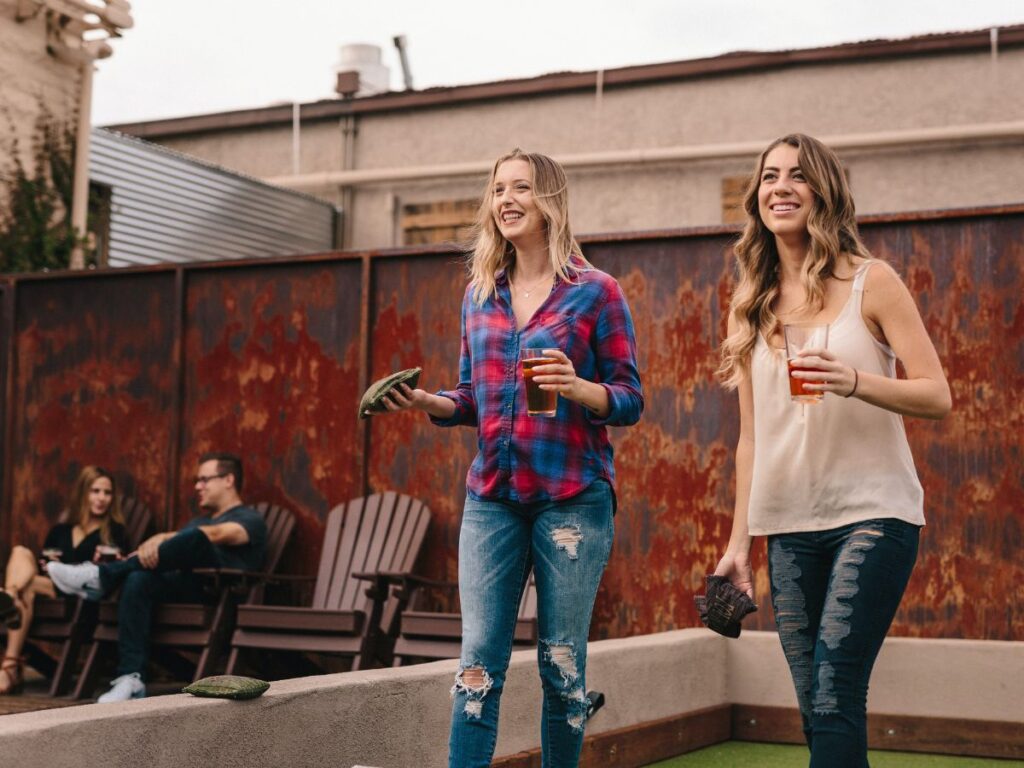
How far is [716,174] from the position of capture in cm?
1292

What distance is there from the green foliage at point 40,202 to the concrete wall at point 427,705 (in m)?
6.18

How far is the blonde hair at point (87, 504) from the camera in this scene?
8047 millimetres

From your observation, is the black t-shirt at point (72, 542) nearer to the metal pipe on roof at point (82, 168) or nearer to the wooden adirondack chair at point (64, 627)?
the wooden adirondack chair at point (64, 627)

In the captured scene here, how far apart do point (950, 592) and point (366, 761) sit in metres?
3.22

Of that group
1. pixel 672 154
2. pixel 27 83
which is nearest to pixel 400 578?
pixel 27 83

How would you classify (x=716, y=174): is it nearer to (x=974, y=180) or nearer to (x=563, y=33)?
(x=974, y=180)

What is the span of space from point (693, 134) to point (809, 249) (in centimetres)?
1014

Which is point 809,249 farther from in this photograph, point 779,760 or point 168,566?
point 168,566

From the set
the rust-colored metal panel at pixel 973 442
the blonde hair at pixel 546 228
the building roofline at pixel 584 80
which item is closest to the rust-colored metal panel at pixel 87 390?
the rust-colored metal panel at pixel 973 442

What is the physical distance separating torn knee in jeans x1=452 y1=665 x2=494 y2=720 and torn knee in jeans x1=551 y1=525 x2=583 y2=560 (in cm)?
33

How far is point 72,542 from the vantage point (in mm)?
7992

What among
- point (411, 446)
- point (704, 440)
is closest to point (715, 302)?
point (704, 440)

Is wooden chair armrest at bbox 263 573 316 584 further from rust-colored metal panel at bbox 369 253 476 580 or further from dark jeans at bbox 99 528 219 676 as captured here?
rust-colored metal panel at bbox 369 253 476 580

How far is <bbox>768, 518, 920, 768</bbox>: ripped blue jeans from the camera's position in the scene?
8.91ft
